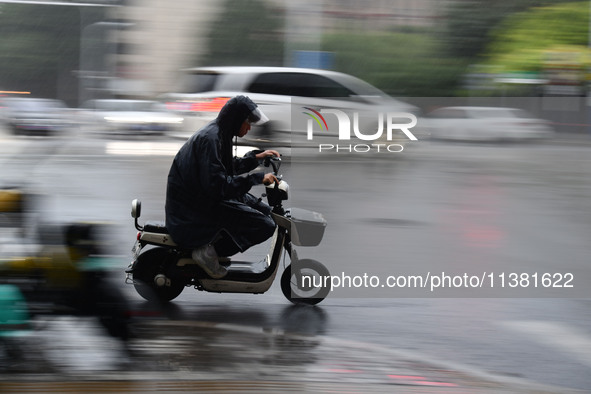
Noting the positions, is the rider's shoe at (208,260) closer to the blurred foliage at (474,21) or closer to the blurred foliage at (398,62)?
the blurred foliage at (398,62)

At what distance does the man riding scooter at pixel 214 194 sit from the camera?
609cm

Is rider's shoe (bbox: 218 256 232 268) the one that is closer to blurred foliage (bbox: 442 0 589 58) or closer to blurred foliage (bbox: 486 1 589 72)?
blurred foliage (bbox: 442 0 589 58)

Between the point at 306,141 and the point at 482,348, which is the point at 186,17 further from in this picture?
the point at 482,348

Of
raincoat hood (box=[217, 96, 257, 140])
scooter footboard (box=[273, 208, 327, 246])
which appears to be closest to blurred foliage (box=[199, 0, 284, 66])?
scooter footboard (box=[273, 208, 327, 246])

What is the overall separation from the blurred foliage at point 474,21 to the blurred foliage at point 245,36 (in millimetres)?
4104

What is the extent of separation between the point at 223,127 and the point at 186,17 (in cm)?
2136

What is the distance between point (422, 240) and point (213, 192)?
381 centimetres

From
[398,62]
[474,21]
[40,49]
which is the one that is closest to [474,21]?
[474,21]

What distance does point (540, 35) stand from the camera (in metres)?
17.8

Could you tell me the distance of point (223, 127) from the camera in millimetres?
6191

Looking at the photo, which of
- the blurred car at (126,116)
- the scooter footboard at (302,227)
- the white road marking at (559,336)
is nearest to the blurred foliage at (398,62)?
the blurred car at (126,116)

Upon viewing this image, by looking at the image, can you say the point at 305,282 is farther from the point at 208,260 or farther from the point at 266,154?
the point at 266,154

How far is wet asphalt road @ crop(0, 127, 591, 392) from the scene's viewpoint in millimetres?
5688

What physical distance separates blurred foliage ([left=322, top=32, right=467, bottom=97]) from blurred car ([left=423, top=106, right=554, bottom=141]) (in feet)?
1.86
